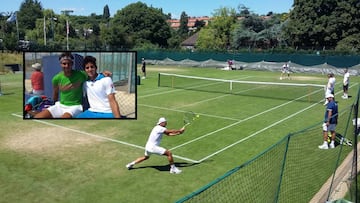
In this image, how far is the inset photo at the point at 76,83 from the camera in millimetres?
8953

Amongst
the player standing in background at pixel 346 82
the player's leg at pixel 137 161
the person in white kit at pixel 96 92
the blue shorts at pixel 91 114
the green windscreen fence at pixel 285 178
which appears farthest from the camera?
the player standing in background at pixel 346 82

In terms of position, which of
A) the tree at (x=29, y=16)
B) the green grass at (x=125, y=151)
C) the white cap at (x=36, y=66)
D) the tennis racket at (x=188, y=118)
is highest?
the tree at (x=29, y=16)

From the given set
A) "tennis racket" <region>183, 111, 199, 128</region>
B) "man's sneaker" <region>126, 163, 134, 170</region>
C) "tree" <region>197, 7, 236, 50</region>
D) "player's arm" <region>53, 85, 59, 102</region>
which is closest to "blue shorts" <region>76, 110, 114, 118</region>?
"player's arm" <region>53, 85, 59, 102</region>

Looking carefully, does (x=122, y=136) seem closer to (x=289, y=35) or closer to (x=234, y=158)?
(x=234, y=158)

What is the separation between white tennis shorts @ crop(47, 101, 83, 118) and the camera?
915 cm

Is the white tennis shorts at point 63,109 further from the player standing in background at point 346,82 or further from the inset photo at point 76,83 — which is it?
the player standing in background at point 346,82

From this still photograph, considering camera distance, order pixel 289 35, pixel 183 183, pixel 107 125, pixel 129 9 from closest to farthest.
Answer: pixel 183 183
pixel 107 125
pixel 289 35
pixel 129 9

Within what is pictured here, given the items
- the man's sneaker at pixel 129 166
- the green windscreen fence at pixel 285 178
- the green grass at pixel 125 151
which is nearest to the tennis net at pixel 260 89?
the green grass at pixel 125 151

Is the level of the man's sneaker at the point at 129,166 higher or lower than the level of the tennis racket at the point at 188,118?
lower

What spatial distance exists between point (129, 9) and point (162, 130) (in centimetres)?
10283

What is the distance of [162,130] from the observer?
10.4m

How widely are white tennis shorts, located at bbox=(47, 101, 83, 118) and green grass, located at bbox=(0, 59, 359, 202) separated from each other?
2018 mm

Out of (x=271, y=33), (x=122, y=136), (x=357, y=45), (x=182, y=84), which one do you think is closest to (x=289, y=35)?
(x=271, y=33)

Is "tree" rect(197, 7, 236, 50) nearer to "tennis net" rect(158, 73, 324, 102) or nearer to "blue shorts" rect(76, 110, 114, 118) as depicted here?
"tennis net" rect(158, 73, 324, 102)
